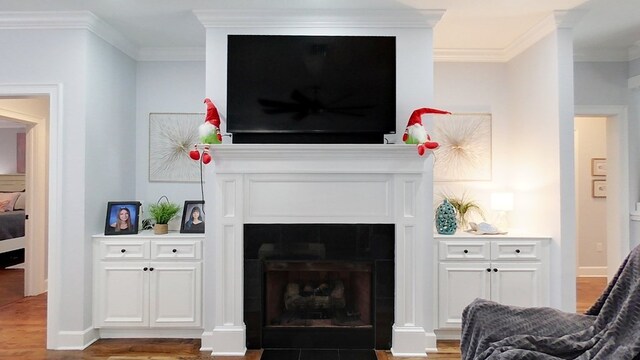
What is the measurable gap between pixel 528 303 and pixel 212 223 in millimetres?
2566

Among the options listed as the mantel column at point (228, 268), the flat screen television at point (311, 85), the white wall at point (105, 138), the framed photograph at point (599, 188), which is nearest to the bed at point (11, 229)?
the white wall at point (105, 138)

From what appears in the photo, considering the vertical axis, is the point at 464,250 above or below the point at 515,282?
above

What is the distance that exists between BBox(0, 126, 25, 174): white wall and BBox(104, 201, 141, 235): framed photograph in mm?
6182

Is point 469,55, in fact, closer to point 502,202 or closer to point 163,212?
point 502,202

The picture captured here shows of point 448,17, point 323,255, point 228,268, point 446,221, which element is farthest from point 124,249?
point 448,17

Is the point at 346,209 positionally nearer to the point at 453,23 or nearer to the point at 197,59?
the point at 453,23

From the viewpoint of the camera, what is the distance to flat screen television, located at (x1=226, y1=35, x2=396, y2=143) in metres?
3.11

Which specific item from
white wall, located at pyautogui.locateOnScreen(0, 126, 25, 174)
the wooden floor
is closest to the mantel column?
the wooden floor

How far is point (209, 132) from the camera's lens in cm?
299

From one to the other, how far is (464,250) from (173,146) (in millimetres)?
2768

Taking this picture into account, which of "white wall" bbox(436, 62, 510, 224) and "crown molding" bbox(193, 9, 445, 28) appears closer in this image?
"crown molding" bbox(193, 9, 445, 28)

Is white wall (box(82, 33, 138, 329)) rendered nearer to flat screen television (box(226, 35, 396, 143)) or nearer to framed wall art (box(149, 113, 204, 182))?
framed wall art (box(149, 113, 204, 182))

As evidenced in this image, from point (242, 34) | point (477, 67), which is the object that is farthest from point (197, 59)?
point (477, 67)

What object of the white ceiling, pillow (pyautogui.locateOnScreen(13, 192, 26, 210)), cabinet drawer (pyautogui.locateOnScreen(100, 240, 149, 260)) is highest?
the white ceiling
